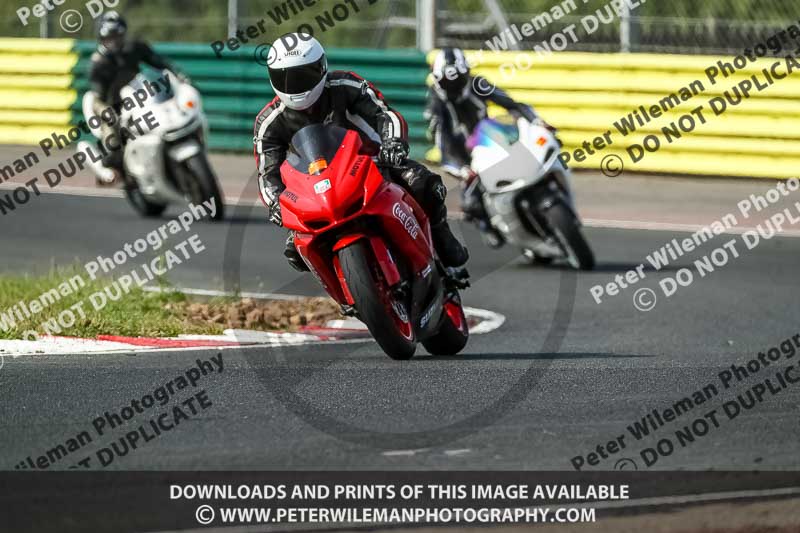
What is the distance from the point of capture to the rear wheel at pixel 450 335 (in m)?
8.13

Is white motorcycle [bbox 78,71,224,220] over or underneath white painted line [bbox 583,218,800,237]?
over

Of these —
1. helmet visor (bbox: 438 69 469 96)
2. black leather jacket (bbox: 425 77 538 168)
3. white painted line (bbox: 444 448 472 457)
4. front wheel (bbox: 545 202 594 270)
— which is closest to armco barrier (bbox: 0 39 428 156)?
black leather jacket (bbox: 425 77 538 168)

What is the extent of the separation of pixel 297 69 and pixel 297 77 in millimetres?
43

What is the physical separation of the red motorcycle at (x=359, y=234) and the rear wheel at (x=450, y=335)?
0.50m

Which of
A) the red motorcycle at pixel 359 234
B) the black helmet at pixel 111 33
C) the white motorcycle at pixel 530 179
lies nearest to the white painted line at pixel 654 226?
the white motorcycle at pixel 530 179

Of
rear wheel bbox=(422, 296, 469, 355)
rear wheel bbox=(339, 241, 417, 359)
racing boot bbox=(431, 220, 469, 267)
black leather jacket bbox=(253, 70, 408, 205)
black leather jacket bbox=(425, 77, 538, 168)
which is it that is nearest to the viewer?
rear wheel bbox=(339, 241, 417, 359)

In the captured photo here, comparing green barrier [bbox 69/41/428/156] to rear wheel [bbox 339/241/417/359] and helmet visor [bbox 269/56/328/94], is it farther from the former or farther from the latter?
rear wheel [bbox 339/241/417/359]

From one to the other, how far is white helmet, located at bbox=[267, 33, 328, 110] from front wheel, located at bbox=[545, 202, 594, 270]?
476 cm

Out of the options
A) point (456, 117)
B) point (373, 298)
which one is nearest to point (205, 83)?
point (456, 117)

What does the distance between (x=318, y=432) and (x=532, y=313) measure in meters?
4.87

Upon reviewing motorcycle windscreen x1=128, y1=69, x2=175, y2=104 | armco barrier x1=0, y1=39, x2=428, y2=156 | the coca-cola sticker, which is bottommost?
armco barrier x1=0, y1=39, x2=428, y2=156

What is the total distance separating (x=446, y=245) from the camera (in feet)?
26.2

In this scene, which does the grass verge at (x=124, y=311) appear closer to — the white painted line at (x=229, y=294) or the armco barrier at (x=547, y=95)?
the white painted line at (x=229, y=294)

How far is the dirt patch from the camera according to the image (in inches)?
371
